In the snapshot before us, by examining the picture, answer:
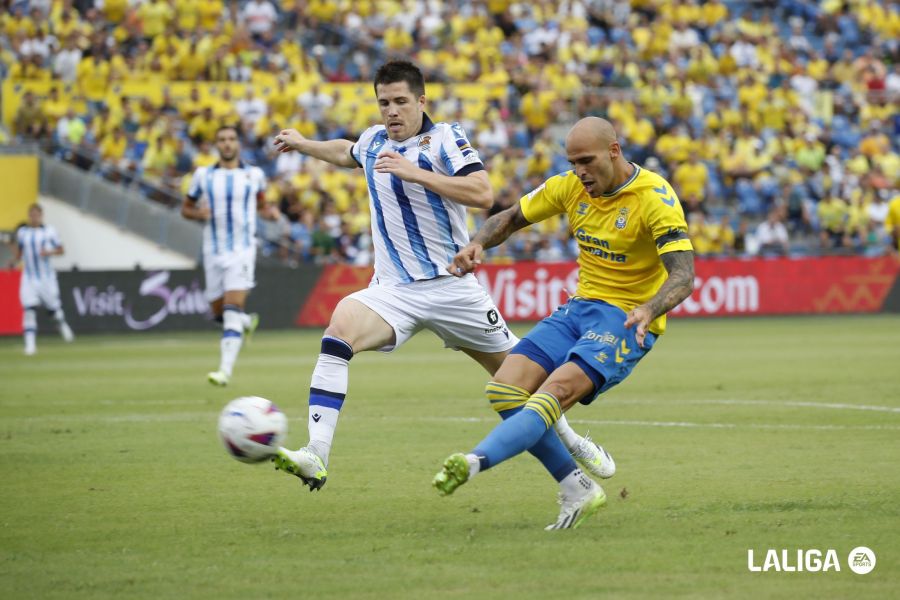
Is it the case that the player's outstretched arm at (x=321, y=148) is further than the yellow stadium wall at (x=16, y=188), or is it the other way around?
the yellow stadium wall at (x=16, y=188)

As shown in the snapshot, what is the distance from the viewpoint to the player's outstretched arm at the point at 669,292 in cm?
694

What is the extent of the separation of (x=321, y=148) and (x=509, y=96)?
24.2 meters

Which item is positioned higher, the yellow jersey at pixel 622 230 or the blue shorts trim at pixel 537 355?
the yellow jersey at pixel 622 230

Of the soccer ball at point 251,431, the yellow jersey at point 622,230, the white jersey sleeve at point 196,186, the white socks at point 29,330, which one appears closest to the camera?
the yellow jersey at point 622,230

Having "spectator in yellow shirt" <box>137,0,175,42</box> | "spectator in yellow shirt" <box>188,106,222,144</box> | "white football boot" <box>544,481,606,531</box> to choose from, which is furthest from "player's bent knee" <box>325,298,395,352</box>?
"spectator in yellow shirt" <box>137,0,175,42</box>

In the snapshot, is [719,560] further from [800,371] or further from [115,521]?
[800,371]

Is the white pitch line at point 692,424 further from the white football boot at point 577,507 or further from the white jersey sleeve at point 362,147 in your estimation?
the white football boot at point 577,507

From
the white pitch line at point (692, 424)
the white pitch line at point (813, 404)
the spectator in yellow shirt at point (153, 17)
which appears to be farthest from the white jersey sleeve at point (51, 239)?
the white pitch line at point (813, 404)

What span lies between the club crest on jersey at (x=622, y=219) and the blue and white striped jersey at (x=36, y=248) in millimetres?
17644

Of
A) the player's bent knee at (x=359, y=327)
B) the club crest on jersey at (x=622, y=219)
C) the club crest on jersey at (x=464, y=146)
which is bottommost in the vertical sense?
the player's bent knee at (x=359, y=327)

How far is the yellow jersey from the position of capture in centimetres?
734

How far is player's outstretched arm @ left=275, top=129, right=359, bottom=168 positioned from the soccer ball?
73.4 inches

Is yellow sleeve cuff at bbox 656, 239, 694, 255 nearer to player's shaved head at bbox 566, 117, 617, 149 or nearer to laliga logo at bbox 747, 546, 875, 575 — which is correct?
player's shaved head at bbox 566, 117, 617, 149

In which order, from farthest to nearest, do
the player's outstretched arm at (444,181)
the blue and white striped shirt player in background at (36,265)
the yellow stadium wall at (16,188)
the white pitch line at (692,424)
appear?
the yellow stadium wall at (16,188), the blue and white striped shirt player in background at (36,265), the white pitch line at (692,424), the player's outstretched arm at (444,181)
